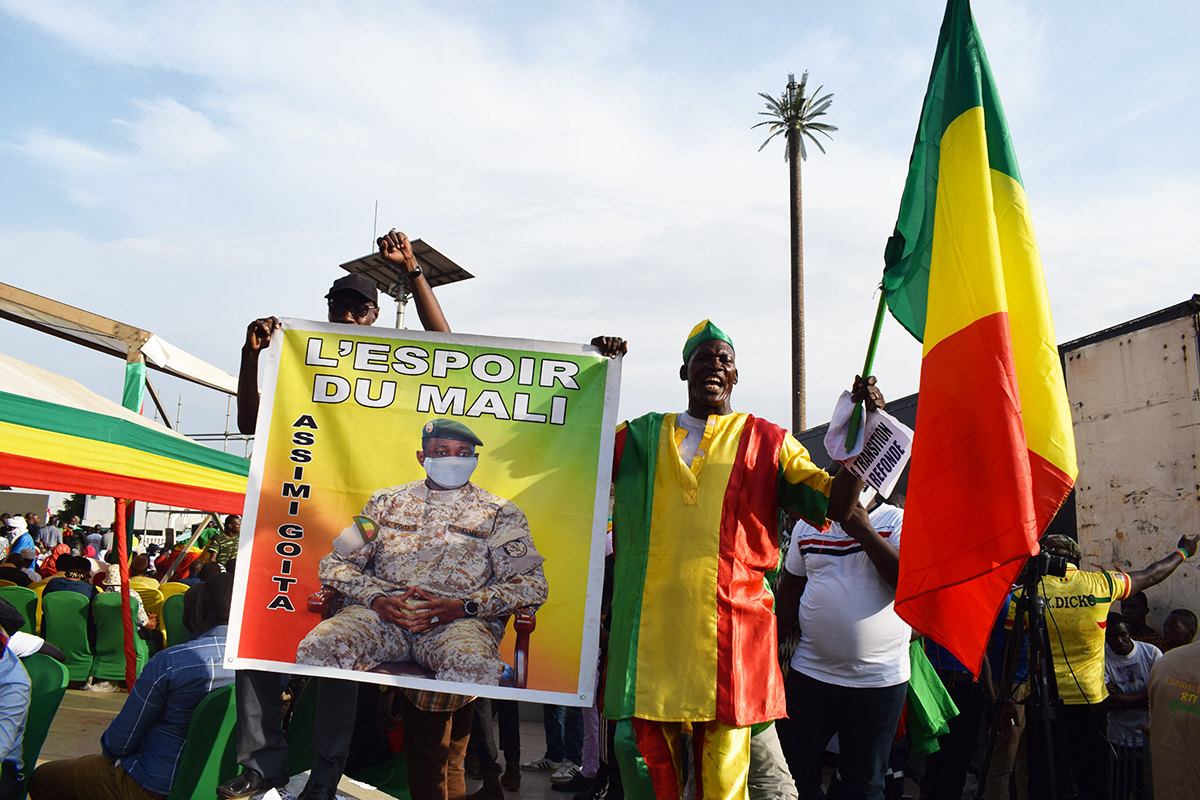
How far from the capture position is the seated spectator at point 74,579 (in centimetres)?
820

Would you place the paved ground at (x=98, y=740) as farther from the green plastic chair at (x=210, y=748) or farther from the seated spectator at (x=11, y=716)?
the seated spectator at (x=11, y=716)

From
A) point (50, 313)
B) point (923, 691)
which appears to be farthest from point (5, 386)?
point (50, 313)

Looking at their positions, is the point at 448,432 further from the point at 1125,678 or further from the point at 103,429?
the point at 1125,678

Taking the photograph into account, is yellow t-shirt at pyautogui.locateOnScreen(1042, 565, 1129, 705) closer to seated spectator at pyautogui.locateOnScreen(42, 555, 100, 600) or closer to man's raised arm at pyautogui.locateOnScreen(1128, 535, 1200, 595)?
man's raised arm at pyautogui.locateOnScreen(1128, 535, 1200, 595)

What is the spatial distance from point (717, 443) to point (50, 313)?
Answer: 992 centimetres

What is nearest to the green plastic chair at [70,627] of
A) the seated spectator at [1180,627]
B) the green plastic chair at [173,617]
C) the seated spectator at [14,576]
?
the seated spectator at [14,576]

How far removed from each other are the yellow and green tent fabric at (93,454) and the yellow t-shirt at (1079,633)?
4726 millimetres

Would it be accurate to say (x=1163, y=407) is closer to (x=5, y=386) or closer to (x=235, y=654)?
(x=235, y=654)

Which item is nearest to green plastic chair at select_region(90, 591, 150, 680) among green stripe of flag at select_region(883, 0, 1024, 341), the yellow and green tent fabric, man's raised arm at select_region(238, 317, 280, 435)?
the yellow and green tent fabric

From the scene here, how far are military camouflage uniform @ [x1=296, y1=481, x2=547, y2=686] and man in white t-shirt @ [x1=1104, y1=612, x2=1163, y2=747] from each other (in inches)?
153

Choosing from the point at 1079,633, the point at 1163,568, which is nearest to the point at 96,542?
the point at 1079,633

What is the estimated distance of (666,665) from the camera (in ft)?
8.08

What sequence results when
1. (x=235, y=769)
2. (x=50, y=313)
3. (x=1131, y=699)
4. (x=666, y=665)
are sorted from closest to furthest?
(x=666, y=665)
(x=235, y=769)
(x=1131, y=699)
(x=50, y=313)

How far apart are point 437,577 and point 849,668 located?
182cm
